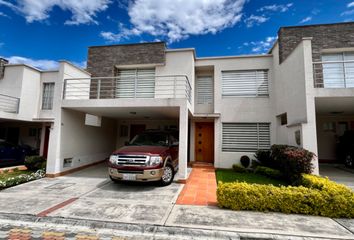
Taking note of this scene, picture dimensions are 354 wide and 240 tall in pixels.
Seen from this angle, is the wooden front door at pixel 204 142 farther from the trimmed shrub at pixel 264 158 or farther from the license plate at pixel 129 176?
the license plate at pixel 129 176

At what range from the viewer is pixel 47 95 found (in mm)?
12859

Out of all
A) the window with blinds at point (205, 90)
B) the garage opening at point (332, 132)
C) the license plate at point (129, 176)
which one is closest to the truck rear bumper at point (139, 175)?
the license plate at point (129, 176)

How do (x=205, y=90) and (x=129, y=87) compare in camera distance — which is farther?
(x=205, y=90)

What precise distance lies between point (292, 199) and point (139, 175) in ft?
14.0

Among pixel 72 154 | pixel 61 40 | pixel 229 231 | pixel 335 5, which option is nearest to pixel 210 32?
pixel 335 5

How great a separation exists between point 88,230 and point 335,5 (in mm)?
10824

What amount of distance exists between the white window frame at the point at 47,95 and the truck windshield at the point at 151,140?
8.62 m

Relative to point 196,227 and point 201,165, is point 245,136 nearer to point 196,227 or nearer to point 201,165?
point 201,165

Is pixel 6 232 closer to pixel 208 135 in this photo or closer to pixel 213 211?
pixel 213 211

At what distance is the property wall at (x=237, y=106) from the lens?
34.1 feet

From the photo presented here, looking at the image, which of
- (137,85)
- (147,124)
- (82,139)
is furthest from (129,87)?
(82,139)

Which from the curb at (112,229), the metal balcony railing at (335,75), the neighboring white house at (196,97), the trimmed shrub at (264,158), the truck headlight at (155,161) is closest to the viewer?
the curb at (112,229)

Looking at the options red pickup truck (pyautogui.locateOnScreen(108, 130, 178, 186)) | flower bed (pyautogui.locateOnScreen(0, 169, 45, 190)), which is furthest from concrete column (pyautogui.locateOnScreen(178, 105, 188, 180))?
flower bed (pyautogui.locateOnScreen(0, 169, 45, 190))

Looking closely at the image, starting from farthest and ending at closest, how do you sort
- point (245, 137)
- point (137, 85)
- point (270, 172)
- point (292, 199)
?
Result: point (137, 85)
point (245, 137)
point (270, 172)
point (292, 199)
